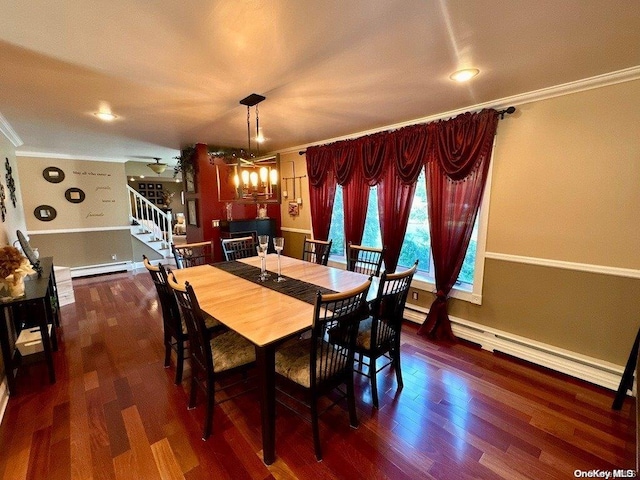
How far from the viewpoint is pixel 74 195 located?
17.2 ft

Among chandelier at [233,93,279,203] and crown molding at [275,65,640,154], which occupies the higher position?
crown molding at [275,65,640,154]

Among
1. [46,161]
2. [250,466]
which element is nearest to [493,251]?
[250,466]

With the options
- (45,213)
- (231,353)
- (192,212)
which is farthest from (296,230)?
(45,213)

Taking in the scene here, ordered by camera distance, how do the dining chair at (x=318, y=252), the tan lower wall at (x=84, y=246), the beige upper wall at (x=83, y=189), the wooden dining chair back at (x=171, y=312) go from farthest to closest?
the tan lower wall at (x=84, y=246), the beige upper wall at (x=83, y=189), the dining chair at (x=318, y=252), the wooden dining chair back at (x=171, y=312)

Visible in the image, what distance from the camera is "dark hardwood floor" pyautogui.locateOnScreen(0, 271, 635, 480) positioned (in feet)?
5.15

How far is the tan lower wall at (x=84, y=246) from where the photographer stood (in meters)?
5.15

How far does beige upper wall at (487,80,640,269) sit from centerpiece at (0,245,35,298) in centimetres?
411

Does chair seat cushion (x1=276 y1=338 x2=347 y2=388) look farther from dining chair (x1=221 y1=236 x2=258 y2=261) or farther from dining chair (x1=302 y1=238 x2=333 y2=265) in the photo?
dining chair (x1=221 y1=236 x2=258 y2=261)

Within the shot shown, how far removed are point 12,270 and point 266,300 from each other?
201 cm

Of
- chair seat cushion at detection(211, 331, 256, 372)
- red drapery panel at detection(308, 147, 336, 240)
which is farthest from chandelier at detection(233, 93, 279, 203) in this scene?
red drapery panel at detection(308, 147, 336, 240)

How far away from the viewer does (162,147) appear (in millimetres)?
4582

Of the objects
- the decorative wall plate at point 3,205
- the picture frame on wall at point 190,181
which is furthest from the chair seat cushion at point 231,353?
the picture frame on wall at point 190,181

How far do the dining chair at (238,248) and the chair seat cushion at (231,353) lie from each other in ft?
5.22

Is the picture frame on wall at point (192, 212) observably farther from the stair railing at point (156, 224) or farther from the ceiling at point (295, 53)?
the ceiling at point (295, 53)
